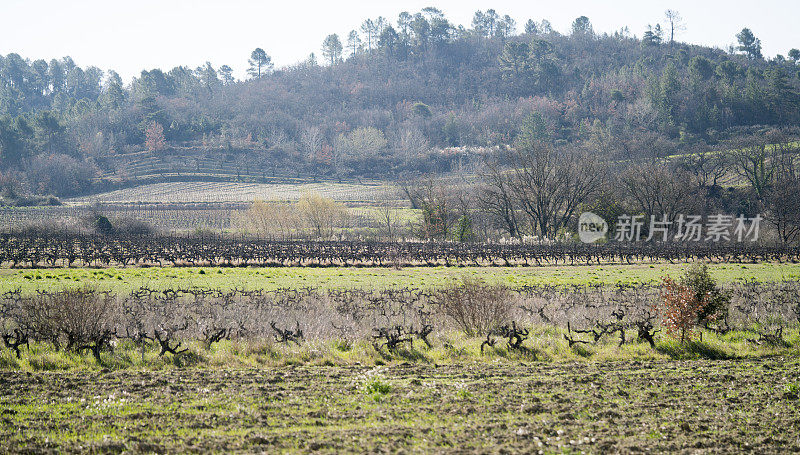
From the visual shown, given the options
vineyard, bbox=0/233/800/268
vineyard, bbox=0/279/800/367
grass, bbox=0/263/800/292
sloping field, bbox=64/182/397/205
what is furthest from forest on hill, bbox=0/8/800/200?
vineyard, bbox=0/279/800/367

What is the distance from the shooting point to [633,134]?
102500 mm

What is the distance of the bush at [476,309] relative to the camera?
16578mm

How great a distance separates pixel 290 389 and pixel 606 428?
5.48m

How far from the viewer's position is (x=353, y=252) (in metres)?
46.1

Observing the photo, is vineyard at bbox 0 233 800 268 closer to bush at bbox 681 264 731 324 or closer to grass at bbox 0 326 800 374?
bush at bbox 681 264 731 324

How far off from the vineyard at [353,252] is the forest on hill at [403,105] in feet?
105

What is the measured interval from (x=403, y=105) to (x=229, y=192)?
8227cm

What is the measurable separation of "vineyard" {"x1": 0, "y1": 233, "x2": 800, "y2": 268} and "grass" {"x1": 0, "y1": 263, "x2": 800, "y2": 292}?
134 inches

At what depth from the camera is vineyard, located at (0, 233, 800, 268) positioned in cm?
4242

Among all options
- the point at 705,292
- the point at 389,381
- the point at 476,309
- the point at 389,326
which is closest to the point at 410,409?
the point at 389,381

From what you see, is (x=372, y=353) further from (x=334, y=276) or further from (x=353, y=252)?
(x=353, y=252)

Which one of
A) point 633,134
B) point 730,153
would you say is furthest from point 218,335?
point 633,134

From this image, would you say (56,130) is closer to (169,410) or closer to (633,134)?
(633,134)

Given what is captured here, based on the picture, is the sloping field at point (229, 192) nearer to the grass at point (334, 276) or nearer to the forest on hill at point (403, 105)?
the forest on hill at point (403, 105)
